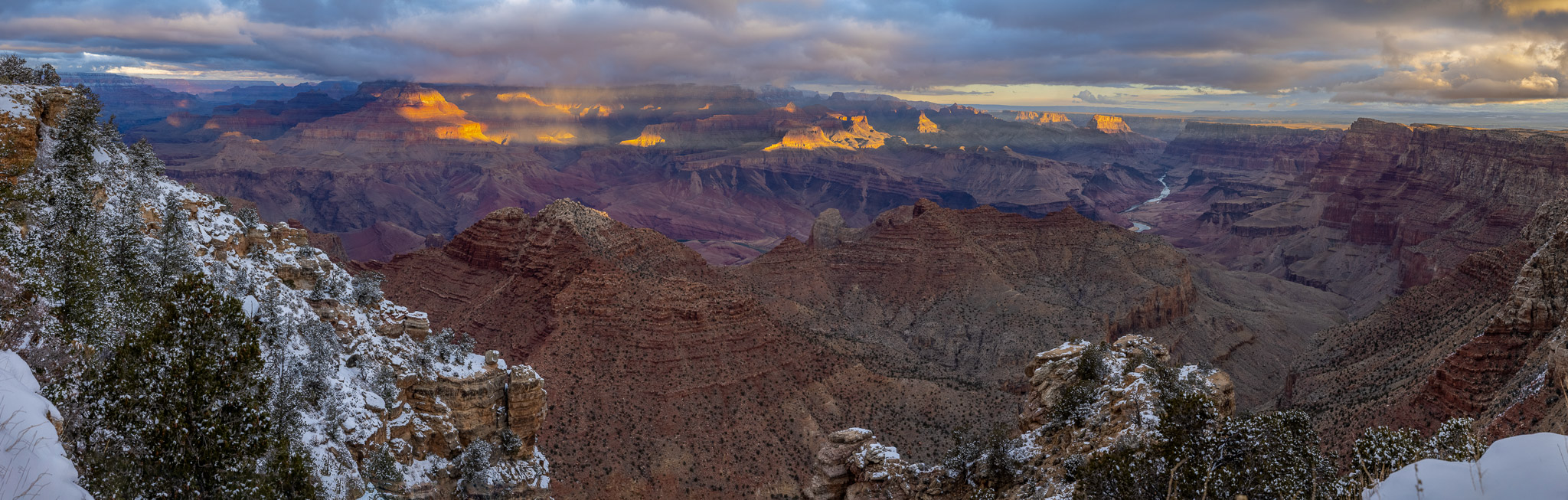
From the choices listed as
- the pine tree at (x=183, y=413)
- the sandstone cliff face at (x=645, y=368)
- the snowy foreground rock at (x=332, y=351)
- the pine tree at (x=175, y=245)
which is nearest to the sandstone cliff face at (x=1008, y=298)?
the sandstone cliff face at (x=645, y=368)

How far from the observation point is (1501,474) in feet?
24.1

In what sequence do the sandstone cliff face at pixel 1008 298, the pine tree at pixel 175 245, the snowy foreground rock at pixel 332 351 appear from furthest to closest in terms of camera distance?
the sandstone cliff face at pixel 1008 298
the pine tree at pixel 175 245
the snowy foreground rock at pixel 332 351

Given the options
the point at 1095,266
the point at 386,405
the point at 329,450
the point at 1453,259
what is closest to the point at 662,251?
the point at 386,405

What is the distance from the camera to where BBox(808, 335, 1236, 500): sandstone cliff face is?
898 inches

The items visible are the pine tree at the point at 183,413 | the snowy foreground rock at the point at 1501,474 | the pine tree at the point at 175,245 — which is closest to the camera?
the snowy foreground rock at the point at 1501,474

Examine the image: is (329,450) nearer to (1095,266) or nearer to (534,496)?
(534,496)

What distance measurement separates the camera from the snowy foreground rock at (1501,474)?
23.3 feet

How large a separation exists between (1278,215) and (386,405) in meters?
222

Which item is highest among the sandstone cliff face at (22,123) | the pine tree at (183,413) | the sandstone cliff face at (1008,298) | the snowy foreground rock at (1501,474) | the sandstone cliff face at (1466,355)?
the sandstone cliff face at (22,123)

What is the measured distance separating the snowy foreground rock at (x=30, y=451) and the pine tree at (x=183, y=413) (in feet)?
4.49

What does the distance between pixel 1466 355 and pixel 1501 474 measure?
41.7 metres

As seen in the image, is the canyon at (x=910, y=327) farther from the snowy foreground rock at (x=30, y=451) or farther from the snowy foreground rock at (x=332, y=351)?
the snowy foreground rock at (x=30, y=451)

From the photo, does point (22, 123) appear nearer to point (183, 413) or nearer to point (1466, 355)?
point (183, 413)

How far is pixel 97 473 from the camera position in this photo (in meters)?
11.5
